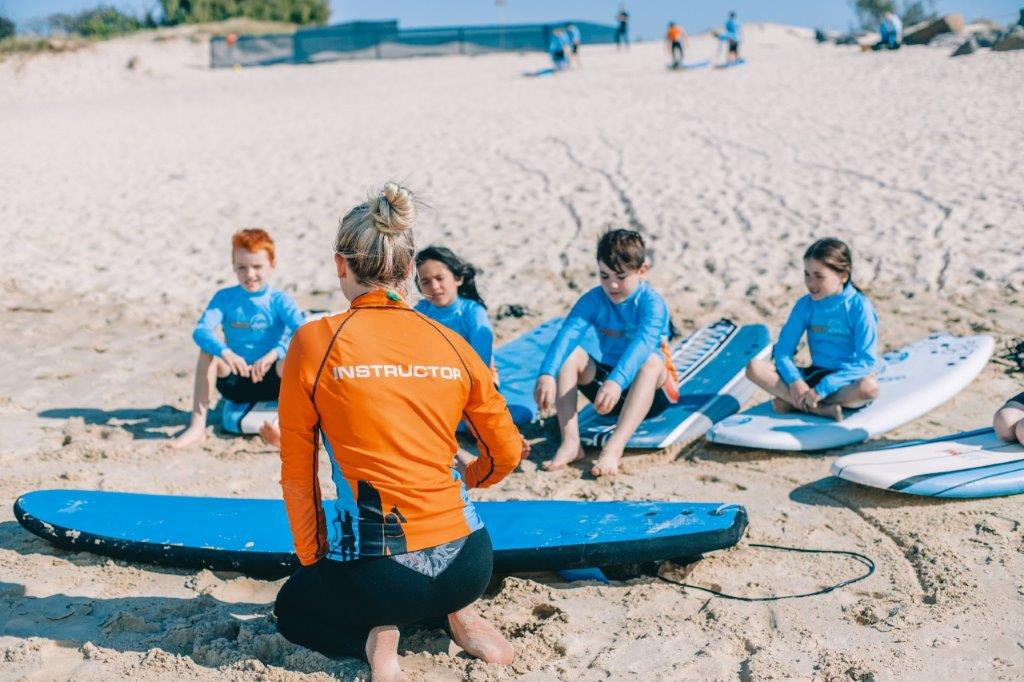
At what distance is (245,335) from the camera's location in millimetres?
5199

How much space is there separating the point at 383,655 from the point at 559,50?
21077 mm

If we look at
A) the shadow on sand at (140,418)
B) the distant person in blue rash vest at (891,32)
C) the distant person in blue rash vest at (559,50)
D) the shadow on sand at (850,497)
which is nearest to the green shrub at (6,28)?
the distant person in blue rash vest at (559,50)

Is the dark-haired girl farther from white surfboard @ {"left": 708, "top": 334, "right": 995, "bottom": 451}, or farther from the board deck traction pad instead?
white surfboard @ {"left": 708, "top": 334, "right": 995, "bottom": 451}

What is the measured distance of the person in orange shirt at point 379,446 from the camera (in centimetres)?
250

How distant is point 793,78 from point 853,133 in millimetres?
6080

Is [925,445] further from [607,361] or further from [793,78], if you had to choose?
[793,78]

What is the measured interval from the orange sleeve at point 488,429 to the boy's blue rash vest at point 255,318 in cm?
257

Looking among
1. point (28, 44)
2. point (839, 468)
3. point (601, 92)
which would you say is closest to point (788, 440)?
point (839, 468)

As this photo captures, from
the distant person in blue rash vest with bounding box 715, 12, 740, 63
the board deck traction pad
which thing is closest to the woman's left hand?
the board deck traction pad

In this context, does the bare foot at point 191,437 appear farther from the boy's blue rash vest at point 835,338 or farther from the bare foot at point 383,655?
the boy's blue rash vest at point 835,338

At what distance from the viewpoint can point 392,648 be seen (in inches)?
105

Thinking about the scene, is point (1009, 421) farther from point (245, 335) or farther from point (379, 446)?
point (245, 335)

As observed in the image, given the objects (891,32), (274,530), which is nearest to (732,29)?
(891,32)

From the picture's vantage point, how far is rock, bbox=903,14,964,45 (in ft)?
72.2
